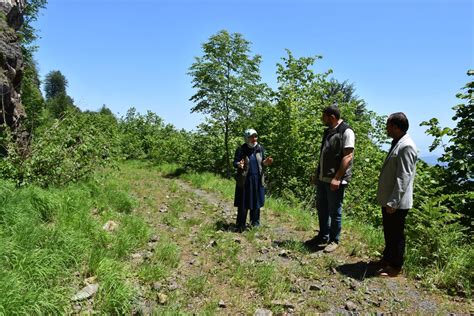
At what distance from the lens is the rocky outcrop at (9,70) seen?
1116cm

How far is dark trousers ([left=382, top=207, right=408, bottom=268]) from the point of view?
15.4 feet

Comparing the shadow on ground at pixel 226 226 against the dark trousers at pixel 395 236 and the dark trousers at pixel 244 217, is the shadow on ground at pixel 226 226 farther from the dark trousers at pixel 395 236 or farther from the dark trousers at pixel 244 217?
the dark trousers at pixel 395 236

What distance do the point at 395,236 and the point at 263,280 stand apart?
6.76 ft

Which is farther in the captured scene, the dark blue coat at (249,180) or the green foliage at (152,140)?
the green foliage at (152,140)

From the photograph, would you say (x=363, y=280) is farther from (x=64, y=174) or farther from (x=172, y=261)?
(x=64, y=174)

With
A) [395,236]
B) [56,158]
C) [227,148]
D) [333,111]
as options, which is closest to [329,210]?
[395,236]

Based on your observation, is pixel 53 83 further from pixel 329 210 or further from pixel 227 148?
pixel 329 210

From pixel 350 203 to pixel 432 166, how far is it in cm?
475

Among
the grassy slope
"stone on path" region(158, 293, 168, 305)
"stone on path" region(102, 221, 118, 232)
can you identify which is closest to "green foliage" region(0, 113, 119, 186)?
the grassy slope

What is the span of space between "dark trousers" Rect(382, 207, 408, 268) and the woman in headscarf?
2.71 metres

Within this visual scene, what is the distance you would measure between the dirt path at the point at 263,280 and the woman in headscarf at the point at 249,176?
57cm

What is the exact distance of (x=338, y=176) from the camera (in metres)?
5.32

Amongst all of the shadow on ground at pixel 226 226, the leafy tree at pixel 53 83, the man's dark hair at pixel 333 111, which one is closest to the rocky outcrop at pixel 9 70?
the shadow on ground at pixel 226 226

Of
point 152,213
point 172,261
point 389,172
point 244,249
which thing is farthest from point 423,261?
point 152,213
